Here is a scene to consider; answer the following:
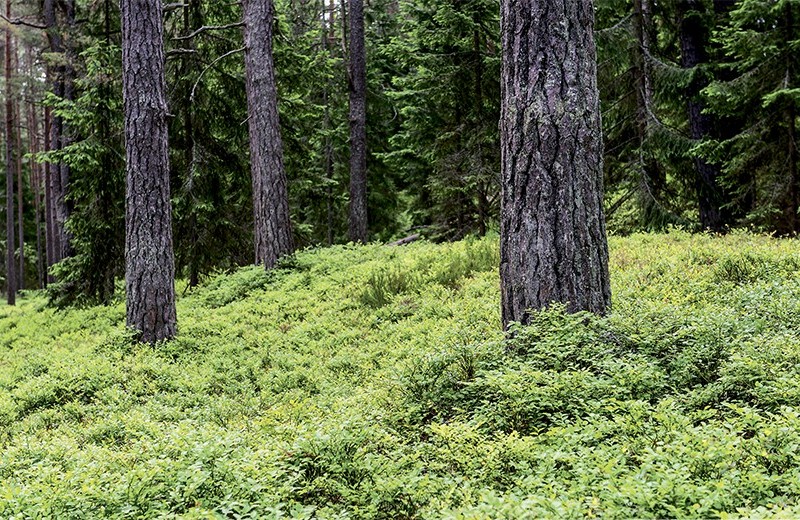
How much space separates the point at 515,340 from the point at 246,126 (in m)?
12.0

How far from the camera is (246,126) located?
48.0 ft

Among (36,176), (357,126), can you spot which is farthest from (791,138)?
(36,176)

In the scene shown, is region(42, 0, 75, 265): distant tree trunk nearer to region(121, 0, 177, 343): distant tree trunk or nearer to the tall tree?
region(121, 0, 177, 343): distant tree trunk

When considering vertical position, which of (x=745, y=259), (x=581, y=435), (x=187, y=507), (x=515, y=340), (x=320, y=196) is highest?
(x=320, y=196)

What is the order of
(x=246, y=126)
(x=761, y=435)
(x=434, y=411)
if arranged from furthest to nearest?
(x=246, y=126), (x=434, y=411), (x=761, y=435)

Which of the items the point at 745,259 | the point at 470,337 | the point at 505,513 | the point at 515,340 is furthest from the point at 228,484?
the point at 745,259

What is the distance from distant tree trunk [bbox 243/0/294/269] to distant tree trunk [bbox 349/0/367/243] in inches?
184

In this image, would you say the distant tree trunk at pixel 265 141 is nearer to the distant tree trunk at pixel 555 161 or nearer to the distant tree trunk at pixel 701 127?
the distant tree trunk at pixel 555 161

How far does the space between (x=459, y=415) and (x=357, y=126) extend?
45.8ft

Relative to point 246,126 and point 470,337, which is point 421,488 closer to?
point 470,337

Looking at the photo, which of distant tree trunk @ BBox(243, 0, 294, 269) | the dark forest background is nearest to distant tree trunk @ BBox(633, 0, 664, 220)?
the dark forest background

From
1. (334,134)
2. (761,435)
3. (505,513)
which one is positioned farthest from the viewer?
(334,134)

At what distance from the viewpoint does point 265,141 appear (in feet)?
39.4

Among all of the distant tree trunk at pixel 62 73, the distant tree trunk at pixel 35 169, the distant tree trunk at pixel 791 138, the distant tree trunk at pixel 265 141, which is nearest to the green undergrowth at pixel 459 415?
the distant tree trunk at pixel 791 138
